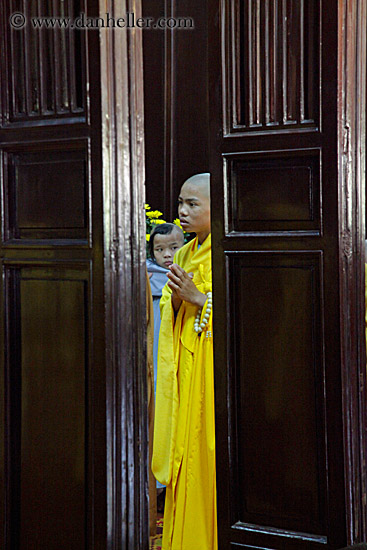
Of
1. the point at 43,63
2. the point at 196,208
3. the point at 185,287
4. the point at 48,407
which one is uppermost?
the point at 43,63

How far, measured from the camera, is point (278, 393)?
5.13 ft

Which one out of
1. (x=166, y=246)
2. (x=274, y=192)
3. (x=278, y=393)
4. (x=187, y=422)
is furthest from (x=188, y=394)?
(x=274, y=192)

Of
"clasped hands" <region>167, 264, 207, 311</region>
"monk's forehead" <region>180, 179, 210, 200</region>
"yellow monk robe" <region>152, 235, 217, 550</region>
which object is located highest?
"monk's forehead" <region>180, 179, 210, 200</region>

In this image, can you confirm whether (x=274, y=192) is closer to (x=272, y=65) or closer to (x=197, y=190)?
(x=272, y=65)

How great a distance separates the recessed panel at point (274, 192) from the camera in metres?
1.50

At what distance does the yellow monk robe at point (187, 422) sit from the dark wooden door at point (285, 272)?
0.90 meters

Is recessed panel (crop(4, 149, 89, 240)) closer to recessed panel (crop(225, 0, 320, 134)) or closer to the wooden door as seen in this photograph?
the wooden door

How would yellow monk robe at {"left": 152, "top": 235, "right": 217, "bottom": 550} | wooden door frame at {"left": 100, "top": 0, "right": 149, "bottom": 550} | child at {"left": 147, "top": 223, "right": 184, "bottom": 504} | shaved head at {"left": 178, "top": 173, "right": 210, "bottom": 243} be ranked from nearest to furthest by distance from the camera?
wooden door frame at {"left": 100, "top": 0, "right": 149, "bottom": 550}, yellow monk robe at {"left": 152, "top": 235, "right": 217, "bottom": 550}, shaved head at {"left": 178, "top": 173, "right": 210, "bottom": 243}, child at {"left": 147, "top": 223, "right": 184, "bottom": 504}

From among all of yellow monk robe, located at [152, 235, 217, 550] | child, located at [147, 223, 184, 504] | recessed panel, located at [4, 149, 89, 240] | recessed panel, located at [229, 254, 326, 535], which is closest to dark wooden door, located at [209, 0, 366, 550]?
recessed panel, located at [229, 254, 326, 535]

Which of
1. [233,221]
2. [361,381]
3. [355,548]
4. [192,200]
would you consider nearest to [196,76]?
[192,200]

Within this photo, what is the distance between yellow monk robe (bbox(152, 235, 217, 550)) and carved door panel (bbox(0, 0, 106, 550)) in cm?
110

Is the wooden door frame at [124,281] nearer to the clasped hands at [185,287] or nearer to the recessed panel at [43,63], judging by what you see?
the recessed panel at [43,63]

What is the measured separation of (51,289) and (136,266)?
0.57 ft

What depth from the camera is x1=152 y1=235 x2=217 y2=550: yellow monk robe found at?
254cm
